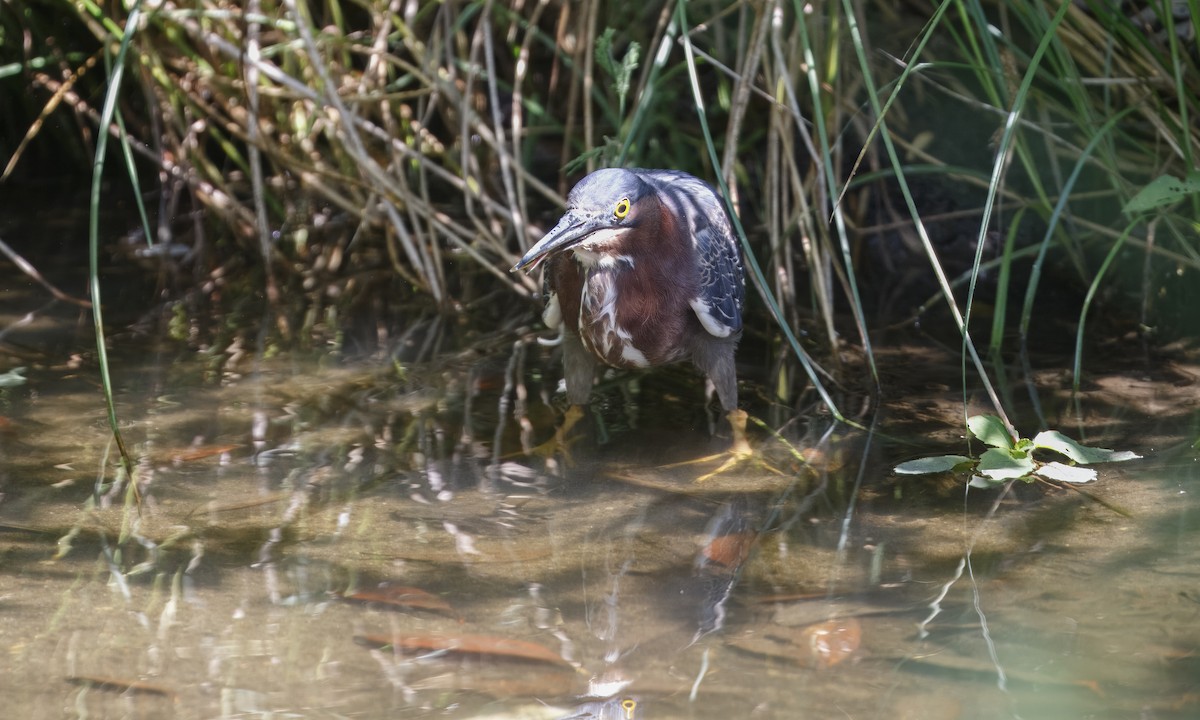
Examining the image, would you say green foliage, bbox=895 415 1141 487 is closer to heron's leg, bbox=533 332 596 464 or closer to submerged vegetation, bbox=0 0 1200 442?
submerged vegetation, bbox=0 0 1200 442

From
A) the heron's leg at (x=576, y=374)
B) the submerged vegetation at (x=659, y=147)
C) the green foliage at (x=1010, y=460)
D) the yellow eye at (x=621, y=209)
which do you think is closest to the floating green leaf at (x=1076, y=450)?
the green foliage at (x=1010, y=460)

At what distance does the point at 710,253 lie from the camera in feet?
12.2

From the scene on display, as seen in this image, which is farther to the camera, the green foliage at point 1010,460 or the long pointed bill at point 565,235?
the long pointed bill at point 565,235

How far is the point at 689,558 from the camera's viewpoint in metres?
2.78

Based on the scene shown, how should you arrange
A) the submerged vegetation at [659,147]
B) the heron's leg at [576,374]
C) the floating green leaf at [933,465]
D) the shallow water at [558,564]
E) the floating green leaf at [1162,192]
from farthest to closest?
the submerged vegetation at [659,147], the heron's leg at [576,374], the floating green leaf at [1162,192], the floating green leaf at [933,465], the shallow water at [558,564]

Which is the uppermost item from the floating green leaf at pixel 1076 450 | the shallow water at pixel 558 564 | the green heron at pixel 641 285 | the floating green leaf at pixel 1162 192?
the floating green leaf at pixel 1162 192

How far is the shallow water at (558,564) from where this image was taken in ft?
7.02

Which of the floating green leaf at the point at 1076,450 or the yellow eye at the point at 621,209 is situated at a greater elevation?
the yellow eye at the point at 621,209

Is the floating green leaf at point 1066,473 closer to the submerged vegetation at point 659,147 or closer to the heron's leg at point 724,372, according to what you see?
the submerged vegetation at point 659,147

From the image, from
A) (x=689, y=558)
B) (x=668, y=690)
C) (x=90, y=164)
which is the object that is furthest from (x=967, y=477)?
(x=90, y=164)

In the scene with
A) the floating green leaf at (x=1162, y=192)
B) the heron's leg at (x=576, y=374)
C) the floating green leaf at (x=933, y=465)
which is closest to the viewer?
the floating green leaf at (x=933, y=465)

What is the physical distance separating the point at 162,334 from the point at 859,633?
9.72 ft

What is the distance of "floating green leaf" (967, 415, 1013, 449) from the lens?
10.1ft

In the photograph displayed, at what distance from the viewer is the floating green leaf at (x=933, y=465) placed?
308cm
